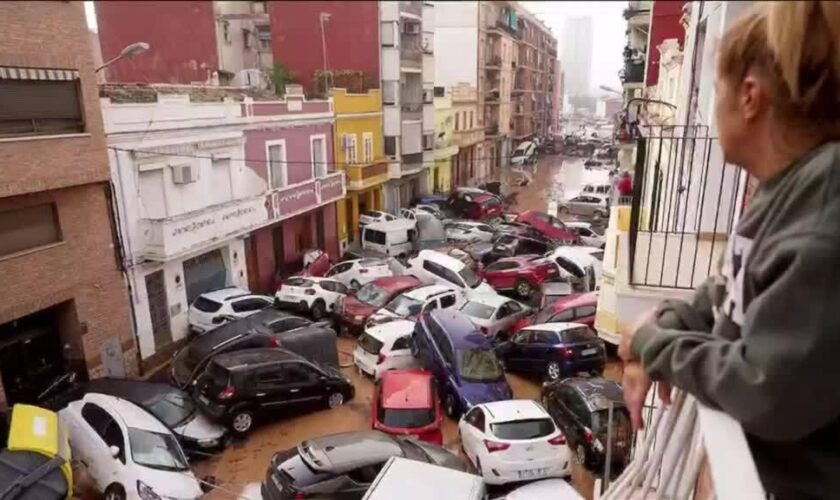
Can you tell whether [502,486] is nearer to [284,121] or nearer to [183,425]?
[183,425]

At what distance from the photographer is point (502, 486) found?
469 centimetres

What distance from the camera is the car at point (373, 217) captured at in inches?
486

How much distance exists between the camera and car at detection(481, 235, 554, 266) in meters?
10.7

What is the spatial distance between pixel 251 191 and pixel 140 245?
2.81 meters

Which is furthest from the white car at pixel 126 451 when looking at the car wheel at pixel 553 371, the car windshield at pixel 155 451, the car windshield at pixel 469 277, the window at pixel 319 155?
the window at pixel 319 155

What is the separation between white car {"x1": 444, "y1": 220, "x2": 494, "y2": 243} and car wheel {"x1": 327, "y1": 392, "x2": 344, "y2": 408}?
6.14 metres

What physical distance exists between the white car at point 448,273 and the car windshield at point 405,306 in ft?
2.99

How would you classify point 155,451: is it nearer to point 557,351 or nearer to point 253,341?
point 253,341

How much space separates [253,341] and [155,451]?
1.82 meters

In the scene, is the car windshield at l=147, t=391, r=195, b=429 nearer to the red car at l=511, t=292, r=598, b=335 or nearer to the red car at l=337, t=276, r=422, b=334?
the red car at l=337, t=276, r=422, b=334

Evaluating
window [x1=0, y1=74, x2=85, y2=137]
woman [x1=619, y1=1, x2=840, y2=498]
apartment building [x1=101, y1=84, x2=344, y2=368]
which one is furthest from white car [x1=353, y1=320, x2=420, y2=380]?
woman [x1=619, y1=1, x2=840, y2=498]

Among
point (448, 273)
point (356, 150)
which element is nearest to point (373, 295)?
point (448, 273)

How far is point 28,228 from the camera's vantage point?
5699 millimetres

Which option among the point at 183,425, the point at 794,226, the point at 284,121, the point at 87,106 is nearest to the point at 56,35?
the point at 87,106
